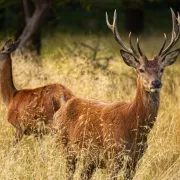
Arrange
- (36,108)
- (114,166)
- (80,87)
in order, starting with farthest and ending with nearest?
(80,87) → (36,108) → (114,166)

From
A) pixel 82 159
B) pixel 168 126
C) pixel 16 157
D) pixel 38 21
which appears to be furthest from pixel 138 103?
pixel 38 21

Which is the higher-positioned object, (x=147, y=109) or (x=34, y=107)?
(x=147, y=109)

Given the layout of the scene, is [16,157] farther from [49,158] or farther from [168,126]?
[168,126]

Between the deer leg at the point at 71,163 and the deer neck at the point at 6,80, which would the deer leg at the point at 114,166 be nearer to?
the deer leg at the point at 71,163

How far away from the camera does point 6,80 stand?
30.0ft

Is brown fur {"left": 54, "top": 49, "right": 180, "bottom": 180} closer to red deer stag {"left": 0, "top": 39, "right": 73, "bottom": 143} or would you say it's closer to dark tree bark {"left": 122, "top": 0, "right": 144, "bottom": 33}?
red deer stag {"left": 0, "top": 39, "right": 73, "bottom": 143}

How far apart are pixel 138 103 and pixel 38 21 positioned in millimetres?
8900

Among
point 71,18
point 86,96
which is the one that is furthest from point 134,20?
point 86,96

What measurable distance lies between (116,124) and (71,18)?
1117 inches

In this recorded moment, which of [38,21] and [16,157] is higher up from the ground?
[38,21]

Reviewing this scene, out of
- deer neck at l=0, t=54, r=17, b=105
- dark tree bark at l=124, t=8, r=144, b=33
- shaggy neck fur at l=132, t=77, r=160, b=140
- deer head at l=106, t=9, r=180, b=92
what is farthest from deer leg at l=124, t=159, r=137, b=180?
dark tree bark at l=124, t=8, r=144, b=33

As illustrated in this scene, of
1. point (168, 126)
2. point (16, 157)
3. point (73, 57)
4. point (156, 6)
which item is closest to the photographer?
point (16, 157)

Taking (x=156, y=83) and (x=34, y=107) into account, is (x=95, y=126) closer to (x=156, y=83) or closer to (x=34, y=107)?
(x=156, y=83)

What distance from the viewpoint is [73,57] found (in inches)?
482
